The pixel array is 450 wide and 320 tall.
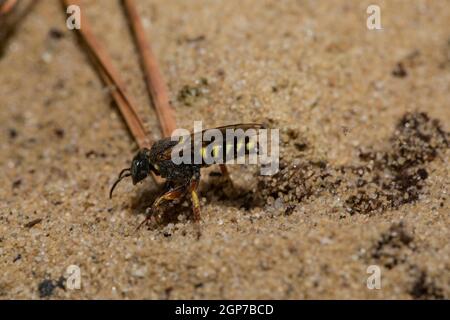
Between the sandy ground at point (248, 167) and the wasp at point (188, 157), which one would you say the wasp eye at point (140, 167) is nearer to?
the wasp at point (188, 157)

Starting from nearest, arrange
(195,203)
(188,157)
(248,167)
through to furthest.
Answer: (195,203) < (188,157) < (248,167)

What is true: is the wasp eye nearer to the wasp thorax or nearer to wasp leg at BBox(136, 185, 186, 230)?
the wasp thorax

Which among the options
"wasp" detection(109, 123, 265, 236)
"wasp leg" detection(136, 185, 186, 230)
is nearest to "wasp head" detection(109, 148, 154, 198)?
"wasp" detection(109, 123, 265, 236)

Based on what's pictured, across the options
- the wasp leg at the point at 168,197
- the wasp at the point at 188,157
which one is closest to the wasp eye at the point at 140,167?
the wasp at the point at 188,157

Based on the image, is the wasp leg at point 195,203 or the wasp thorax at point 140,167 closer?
the wasp leg at point 195,203

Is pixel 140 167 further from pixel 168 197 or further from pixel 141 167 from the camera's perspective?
pixel 168 197

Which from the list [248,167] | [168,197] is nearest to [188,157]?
[168,197]
